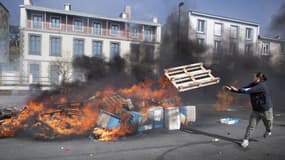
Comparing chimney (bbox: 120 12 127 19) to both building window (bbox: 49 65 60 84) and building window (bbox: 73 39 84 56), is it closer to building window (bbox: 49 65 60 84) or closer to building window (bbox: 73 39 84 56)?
building window (bbox: 73 39 84 56)

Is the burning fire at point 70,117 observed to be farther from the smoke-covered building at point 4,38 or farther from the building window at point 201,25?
the smoke-covered building at point 4,38

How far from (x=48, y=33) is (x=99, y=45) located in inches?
226

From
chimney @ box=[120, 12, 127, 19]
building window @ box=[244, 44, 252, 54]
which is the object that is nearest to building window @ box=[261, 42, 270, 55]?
building window @ box=[244, 44, 252, 54]

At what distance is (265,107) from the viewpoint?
19.3 feet

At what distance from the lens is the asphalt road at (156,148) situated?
206 inches

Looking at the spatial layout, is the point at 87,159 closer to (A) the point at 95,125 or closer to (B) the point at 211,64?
(A) the point at 95,125

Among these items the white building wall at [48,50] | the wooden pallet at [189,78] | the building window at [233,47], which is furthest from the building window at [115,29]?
the wooden pallet at [189,78]

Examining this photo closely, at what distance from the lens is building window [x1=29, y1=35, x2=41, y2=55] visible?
2762cm

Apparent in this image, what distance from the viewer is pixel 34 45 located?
91.3 feet

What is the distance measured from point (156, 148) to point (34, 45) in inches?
1011

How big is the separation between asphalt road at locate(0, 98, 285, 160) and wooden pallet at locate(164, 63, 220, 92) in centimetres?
172

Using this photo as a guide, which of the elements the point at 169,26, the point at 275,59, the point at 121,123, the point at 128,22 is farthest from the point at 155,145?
the point at 128,22

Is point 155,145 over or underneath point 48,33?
underneath

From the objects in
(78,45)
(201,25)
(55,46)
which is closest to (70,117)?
(201,25)
